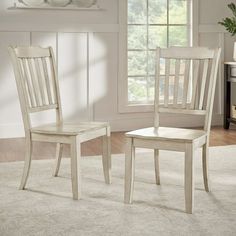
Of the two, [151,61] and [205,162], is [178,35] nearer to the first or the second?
[151,61]

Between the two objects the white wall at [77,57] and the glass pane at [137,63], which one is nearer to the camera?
the white wall at [77,57]

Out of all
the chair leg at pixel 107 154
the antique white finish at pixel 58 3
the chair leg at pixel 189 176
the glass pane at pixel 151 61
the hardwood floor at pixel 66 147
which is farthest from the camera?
the glass pane at pixel 151 61

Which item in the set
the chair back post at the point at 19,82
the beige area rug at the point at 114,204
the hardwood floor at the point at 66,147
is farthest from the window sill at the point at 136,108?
the chair back post at the point at 19,82

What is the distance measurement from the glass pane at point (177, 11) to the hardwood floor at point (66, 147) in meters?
1.21

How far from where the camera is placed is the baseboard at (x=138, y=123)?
16.6 feet

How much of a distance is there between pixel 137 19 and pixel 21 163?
2179 mm

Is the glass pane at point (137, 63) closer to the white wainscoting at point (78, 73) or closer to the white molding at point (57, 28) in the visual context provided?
the white wainscoting at point (78, 73)

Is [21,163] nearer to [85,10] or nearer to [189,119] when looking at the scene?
[85,10]

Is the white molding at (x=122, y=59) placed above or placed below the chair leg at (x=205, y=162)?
above

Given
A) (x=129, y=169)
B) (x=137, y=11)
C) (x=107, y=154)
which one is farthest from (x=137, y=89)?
(x=129, y=169)

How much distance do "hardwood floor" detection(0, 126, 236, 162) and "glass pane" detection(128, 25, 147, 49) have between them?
0.90 m

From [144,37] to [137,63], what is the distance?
0.27 metres

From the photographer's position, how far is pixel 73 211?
277 centimetres

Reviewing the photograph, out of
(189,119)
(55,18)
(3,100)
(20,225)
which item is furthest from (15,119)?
(20,225)
